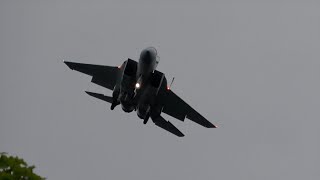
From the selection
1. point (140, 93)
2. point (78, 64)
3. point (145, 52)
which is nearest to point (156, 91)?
point (140, 93)

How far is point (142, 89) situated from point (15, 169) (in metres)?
21.0

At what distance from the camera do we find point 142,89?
130 ft

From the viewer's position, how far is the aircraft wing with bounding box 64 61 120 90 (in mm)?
43250

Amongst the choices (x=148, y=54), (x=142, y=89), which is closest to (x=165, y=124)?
(x=142, y=89)

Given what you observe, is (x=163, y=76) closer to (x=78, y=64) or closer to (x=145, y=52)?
(x=145, y=52)

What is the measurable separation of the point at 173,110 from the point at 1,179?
27.2 meters

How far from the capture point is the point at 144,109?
41719 mm

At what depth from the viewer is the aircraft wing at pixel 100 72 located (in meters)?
43.2

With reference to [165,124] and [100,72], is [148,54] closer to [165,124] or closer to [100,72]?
[100,72]

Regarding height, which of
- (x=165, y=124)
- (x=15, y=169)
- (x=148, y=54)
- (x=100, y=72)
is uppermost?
(x=100, y=72)

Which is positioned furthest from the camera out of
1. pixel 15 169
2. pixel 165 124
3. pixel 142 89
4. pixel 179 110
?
pixel 179 110

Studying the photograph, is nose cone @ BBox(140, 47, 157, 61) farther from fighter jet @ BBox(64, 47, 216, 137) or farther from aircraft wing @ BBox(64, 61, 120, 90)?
aircraft wing @ BBox(64, 61, 120, 90)

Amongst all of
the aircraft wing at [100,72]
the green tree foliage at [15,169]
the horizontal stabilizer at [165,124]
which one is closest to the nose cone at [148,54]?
the aircraft wing at [100,72]

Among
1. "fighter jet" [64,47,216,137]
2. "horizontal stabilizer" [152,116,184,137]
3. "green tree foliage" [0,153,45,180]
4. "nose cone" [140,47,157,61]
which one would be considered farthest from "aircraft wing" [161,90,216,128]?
"green tree foliage" [0,153,45,180]
